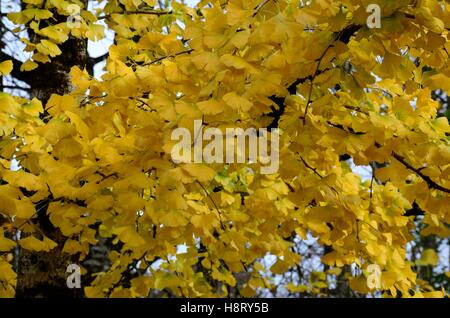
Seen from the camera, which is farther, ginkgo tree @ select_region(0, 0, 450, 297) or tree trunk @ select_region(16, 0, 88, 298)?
tree trunk @ select_region(16, 0, 88, 298)

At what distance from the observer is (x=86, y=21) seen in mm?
3389

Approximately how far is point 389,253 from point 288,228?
0.55 meters

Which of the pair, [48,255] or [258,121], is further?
[48,255]

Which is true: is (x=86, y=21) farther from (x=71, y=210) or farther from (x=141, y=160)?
(x=141, y=160)

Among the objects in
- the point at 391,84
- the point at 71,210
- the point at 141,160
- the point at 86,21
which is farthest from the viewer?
the point at 86,21

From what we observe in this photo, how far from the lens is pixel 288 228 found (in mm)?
2854

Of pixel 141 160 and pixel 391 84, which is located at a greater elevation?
pixel 391 84

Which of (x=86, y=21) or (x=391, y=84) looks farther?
(x=86, y=21)

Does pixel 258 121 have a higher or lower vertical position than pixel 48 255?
higher

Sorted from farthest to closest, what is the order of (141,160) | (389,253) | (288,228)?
(288,228), (389,253), (141,160)

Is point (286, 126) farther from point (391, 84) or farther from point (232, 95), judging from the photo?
point (391, 84)

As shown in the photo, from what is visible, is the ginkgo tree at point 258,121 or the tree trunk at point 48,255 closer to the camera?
the ginkgo tree at point 258,121
